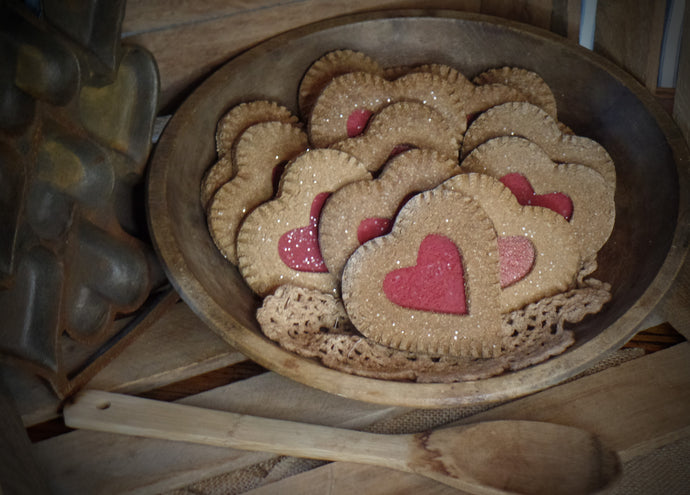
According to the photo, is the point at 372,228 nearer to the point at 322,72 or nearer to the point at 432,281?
the point at 432,281

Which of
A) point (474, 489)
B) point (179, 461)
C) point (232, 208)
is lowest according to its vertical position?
point (179, 461)

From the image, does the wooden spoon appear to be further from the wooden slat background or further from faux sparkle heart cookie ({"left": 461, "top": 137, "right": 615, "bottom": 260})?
the wooden slat background

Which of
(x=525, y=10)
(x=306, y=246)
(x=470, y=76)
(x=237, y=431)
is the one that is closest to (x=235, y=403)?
(x=237, y=431)

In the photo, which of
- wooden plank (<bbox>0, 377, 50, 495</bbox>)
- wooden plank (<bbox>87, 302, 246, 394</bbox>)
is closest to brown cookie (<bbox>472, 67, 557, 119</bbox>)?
wooden plank (<bbox>87, 302, 246, 394</bbox>)

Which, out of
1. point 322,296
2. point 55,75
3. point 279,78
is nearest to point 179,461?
point 322,296

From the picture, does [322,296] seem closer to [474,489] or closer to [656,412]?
[474,489]
